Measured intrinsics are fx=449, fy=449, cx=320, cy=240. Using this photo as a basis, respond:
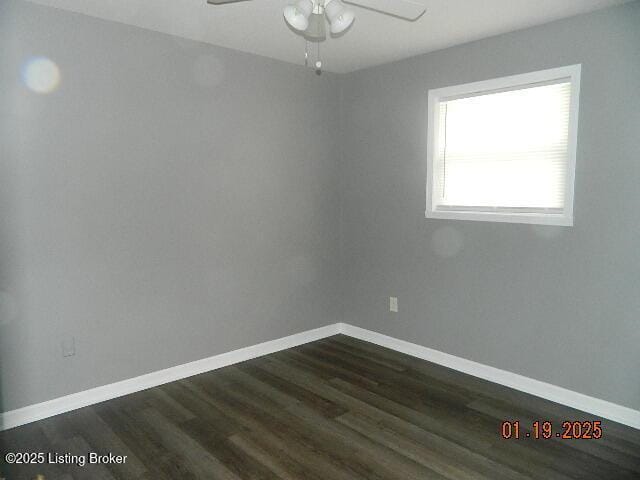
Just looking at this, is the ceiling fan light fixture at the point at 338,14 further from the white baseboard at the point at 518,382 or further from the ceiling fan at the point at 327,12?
the white baseboard at the point at 518,382

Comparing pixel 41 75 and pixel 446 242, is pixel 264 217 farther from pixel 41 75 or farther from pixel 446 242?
pixel 41 75

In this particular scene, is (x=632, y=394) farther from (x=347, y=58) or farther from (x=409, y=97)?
(x=347, y=58)

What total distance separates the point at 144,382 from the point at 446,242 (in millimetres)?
2464

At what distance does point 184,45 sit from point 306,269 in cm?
207

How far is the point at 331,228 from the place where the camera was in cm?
432

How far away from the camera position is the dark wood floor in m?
2.27

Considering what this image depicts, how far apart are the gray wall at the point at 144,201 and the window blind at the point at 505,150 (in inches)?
48.1

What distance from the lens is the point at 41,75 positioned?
263 centimetres

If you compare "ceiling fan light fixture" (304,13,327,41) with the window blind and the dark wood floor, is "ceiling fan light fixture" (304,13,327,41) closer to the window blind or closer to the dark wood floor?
the window blind

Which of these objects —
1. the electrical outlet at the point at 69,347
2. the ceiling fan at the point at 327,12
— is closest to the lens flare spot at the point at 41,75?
the ceiling fan at the point at 327,12

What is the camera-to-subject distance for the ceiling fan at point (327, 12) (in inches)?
75.3

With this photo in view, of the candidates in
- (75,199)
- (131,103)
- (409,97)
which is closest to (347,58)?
(409,97)

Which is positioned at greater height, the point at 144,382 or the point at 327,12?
the point at 327,12

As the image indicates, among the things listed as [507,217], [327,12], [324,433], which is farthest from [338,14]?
[324,433]
